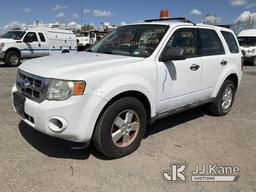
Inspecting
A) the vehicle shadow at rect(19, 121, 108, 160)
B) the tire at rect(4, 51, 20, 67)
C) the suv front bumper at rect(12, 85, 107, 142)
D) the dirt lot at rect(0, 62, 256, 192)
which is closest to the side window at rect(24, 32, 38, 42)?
the tire at rect(4, 51, 20, 67)

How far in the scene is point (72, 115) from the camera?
3.07 m

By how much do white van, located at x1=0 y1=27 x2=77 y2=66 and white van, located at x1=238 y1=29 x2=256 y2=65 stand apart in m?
10.2

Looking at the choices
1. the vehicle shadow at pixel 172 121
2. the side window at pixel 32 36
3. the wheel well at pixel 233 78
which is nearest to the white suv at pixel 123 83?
the wheel well at pixel 233 78

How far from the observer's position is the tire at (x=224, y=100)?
5.38 metres

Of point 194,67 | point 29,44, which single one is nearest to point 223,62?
point 194,67

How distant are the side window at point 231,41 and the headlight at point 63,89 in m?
3.46

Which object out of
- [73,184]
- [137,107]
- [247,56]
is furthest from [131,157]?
[247,56]

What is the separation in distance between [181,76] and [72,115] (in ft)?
6.25

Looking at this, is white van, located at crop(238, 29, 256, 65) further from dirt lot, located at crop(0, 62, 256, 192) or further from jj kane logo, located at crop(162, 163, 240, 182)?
jj kane logo, located at crop(162, 163, 240, 182)

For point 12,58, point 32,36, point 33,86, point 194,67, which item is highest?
point 32,36

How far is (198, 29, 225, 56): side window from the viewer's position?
15.6ft

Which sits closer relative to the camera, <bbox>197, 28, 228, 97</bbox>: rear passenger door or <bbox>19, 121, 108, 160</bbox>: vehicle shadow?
<bbox>19, 121, 108, 160</bbox>: vehicle shadow

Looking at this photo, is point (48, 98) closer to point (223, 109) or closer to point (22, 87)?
point (22, 87)

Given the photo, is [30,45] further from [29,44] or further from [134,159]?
[134,159]
